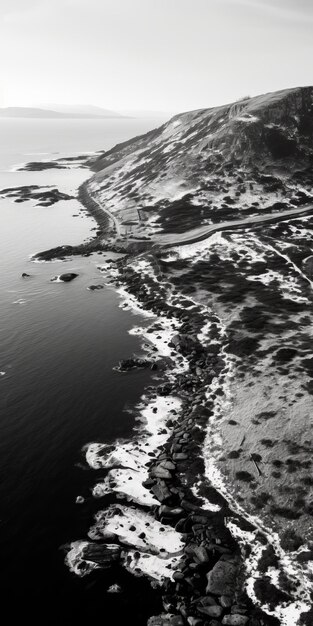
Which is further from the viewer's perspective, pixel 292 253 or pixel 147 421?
pixel 292 253

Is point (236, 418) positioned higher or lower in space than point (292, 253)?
lower

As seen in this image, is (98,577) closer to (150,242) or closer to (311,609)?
(311,609)

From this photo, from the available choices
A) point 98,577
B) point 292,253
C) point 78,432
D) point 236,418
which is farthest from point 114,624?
point 292,253

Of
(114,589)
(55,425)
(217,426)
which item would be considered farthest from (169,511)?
(55,425)

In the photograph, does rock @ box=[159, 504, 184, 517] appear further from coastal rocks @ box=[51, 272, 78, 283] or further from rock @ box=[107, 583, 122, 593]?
coastal rocks @ box=[51, 272, 78, 283]

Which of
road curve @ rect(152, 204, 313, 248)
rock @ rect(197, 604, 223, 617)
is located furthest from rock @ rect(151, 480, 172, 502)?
road curve @ rect(152, 204, 313, 248)

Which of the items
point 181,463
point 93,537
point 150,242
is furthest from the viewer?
point 150,242
